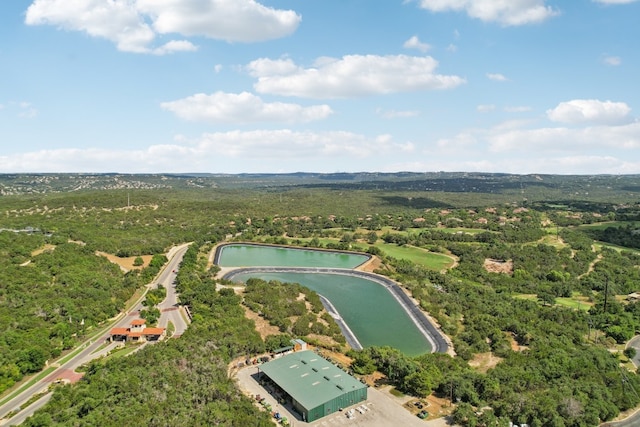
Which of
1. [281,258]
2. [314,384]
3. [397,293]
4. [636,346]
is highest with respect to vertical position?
[281,258]

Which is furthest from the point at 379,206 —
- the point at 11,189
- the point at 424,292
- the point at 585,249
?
the point at 11,189

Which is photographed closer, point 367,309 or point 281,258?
point 367,309

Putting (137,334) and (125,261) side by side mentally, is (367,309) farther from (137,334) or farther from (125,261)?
(125,261)

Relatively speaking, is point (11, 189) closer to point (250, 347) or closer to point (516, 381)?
point (250, 347)

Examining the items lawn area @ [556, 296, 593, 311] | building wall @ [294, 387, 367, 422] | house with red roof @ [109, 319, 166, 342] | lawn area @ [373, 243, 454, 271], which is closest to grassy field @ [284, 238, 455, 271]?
lawn area @ [373, 243, 454, 271]

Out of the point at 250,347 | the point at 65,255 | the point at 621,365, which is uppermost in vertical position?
the point at 65,255

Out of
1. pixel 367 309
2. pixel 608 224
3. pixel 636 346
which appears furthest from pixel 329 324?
pixel 608 224

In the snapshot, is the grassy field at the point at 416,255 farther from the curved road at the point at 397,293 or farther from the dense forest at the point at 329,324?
the curved road at the point at 397,293

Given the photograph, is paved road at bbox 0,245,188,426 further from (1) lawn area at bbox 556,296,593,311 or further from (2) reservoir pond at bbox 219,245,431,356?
(1) lawn area at bbox 556,296,593,311
